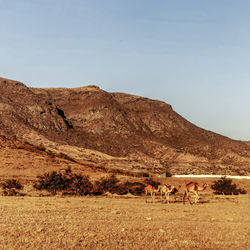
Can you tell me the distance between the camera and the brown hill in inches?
3233

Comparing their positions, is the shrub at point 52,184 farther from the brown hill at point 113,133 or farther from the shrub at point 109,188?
the brown hill at point 113,133

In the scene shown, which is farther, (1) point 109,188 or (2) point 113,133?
(2) point 113,133

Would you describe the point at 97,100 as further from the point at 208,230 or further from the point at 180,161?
the point at 208,230

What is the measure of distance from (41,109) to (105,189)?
2977 inches

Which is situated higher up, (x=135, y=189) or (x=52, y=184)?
(x=52, y=184)

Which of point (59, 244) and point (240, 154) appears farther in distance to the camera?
point (240, 154)

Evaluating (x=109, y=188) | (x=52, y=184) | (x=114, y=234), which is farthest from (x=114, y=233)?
(x=109, y=188)

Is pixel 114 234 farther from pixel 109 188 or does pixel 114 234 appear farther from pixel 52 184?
pixel 109 188

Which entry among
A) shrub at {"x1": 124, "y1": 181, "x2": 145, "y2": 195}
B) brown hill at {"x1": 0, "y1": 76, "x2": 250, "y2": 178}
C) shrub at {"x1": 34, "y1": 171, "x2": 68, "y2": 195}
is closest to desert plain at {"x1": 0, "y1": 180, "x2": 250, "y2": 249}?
shrub at {"x1": 34, "y1": 171, "x2": 68, "y2": 195}

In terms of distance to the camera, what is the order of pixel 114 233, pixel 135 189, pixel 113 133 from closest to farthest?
1. pixel 114 233
2. pixel 135 189
3. pixel 113 133

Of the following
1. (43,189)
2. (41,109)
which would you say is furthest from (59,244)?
(41,109)

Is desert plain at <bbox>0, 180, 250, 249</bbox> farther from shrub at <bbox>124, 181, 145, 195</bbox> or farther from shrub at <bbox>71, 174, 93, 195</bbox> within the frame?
shrub at <bbox>124, 181, 145, 195</bbox>

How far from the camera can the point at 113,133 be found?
336ft

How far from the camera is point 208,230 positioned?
37.2 feet
